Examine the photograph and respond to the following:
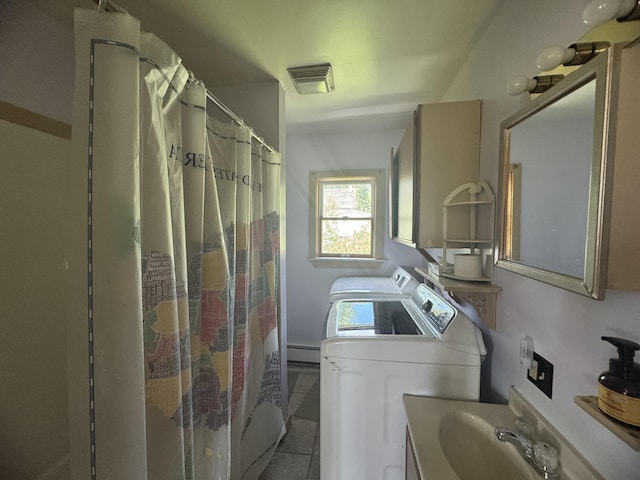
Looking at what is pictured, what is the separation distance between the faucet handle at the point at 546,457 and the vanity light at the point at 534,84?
106cm

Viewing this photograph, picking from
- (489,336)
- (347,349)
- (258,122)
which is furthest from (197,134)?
(489,336)

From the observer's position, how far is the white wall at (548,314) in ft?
2.02

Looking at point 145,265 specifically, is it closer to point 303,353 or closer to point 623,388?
point 623,388

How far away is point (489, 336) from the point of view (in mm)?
1221

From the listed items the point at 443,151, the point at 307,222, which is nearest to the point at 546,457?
the point at 443,151

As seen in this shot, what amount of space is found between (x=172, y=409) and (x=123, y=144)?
2.51ft

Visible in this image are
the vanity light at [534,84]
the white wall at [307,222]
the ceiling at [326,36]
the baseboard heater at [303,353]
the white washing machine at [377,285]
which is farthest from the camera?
the baseboard heater at [303,353]

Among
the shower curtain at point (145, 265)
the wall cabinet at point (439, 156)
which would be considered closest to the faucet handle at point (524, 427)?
the wall cabinet at point (439, 156)

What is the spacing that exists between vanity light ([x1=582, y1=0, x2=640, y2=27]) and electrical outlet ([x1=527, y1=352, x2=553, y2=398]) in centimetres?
89

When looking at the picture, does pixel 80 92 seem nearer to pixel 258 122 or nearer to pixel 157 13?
pixel 157 13

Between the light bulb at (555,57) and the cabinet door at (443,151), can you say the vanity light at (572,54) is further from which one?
the cabinet door at (443,151)

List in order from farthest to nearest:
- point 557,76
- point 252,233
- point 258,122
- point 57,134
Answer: point 258,122 → point 252,233 → point 57,134 → point 557,76

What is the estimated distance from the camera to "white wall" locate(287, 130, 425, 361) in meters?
2.76

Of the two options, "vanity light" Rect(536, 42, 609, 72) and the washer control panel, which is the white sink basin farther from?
"vanity light" Rect(536, 42, 609, 72)
